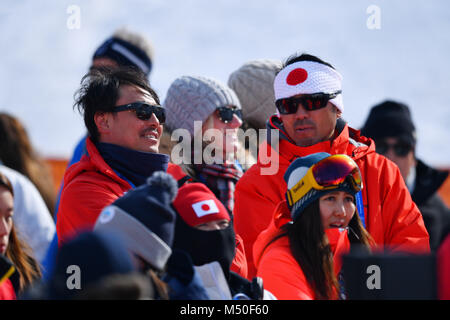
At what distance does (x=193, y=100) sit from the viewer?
4.97 metres

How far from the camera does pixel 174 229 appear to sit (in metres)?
3.11

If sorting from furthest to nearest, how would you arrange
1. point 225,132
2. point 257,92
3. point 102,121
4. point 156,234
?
point 257,92, point 225,132, point 102,121, point 156,234

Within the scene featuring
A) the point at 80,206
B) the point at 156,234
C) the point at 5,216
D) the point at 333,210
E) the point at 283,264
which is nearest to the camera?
the point at 156,234

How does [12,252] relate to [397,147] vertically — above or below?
below

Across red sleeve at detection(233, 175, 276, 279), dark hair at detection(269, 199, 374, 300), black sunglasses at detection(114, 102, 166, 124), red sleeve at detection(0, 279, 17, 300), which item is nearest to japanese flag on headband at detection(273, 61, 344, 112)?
red sleeve at detection(233, 175, 276, 279)

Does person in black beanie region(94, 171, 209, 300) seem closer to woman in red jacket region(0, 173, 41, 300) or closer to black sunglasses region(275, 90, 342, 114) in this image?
woman in red jacket region(0, 173, 41, 300)

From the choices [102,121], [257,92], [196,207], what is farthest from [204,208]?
[257,92]

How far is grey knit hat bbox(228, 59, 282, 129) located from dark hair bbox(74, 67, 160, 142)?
1.35 metres

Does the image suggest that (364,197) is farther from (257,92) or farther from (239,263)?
(257,92)

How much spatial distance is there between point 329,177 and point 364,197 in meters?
0.66

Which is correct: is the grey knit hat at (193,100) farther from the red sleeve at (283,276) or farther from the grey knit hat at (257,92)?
the red sleeve at (283,276)

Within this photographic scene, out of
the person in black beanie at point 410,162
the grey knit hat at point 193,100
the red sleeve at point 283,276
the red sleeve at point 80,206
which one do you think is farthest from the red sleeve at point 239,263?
the person in black beanie at point 410,162

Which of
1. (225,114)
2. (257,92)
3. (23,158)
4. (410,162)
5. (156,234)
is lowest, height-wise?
(410,162)
